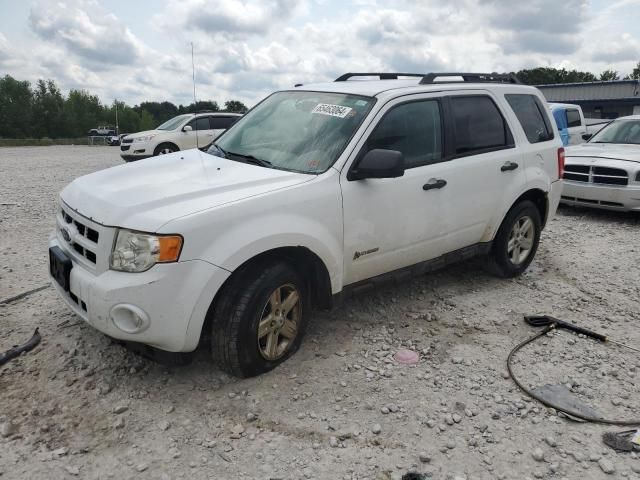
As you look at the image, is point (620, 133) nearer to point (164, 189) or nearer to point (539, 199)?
point (539, 199)

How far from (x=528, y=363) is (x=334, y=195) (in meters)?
1.79

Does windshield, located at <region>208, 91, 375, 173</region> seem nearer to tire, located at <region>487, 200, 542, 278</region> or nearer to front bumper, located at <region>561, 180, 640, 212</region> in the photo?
tire, located at <region>487, 200, 542, 278</region>

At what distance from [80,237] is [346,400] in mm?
1873

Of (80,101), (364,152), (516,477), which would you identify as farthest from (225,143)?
(80,101)

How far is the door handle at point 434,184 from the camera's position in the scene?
4.11m

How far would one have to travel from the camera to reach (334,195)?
354cm

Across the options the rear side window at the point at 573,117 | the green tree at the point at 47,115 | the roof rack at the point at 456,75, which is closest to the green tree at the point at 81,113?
the green tree at the point at 47,115

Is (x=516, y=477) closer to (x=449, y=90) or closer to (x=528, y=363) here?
(x=528, y=363)

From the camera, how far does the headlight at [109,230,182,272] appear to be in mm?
2869

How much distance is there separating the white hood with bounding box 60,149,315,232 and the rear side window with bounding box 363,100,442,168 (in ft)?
2.41

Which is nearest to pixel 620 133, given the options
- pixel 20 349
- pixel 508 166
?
pixel 508 166

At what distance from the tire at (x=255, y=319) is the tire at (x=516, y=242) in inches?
94.8

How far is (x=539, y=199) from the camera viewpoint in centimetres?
543

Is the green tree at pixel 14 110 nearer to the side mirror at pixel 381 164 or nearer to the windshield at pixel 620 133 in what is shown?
the windshield at pixel 620 133
